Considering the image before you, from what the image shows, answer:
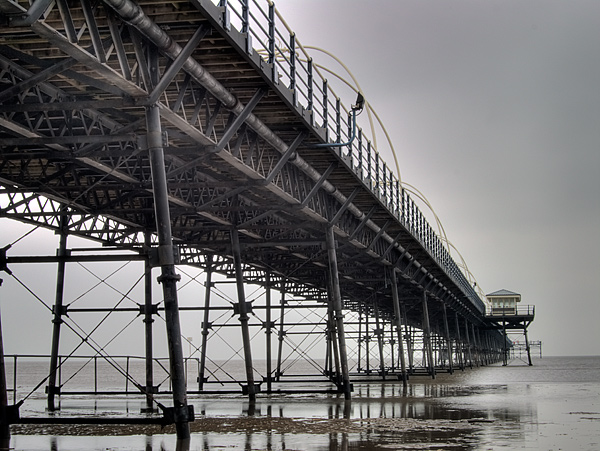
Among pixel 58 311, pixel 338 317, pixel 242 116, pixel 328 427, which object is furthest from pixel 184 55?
pixel 338 317

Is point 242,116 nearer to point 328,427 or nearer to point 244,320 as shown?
point 328,427

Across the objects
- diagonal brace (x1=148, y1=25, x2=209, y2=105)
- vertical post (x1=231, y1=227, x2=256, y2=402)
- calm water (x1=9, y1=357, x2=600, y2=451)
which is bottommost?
calm water (x1=9, y1=357, x2=600, y2=451)

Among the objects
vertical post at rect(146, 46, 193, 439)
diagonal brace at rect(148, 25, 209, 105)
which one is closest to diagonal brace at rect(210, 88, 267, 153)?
vertical post at rect(146, 46, 193, 439)

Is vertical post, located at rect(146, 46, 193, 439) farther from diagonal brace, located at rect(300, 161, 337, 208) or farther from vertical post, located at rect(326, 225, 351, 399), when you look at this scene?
vertical post, located at rect(326, 225, 351, 399)

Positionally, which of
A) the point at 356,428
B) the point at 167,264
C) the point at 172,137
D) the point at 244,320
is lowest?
the point at 356,428

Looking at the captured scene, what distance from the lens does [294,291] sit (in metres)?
51.0

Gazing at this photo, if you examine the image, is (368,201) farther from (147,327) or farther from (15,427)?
(15,427)

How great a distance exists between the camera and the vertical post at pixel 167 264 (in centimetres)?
1366

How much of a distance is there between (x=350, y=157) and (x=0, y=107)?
1170cm

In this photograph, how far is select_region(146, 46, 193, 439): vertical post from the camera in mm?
13656

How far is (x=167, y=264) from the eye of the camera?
13.9m

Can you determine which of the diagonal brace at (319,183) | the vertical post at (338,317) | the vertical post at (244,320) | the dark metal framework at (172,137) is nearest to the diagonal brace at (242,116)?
the dark metal framework at (172,137)

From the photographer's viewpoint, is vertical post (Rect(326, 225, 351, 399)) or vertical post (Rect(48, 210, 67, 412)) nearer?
vertical post (Rect(48, 210, 67, 412))

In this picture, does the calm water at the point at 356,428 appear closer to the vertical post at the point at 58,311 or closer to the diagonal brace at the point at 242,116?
the vertical post at the point at 58,311
